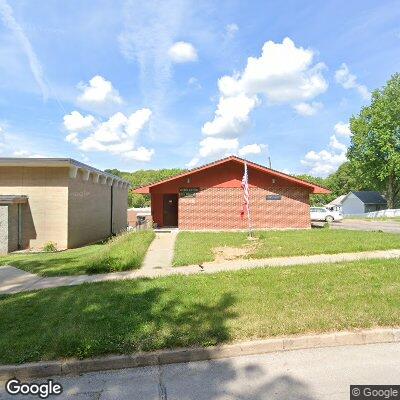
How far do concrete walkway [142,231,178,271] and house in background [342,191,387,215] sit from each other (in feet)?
192

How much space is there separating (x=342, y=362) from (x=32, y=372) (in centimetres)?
391

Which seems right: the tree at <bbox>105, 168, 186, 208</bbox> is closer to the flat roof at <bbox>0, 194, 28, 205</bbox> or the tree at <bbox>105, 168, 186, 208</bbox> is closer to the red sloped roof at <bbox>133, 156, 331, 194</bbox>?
the red sloped roof at <bbox>133, 156, 331, 194</bbox>

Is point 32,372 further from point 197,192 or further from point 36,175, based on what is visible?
point 197,192

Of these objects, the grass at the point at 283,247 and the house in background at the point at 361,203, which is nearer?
the grass at the point at 283,247

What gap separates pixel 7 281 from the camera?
407 inches

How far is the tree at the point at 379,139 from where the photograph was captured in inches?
2014

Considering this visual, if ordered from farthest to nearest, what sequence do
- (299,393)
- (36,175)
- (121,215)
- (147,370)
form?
(121,215)
(36,175)
(147,370)
(299,393)

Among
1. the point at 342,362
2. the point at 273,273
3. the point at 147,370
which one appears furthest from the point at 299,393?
the point at 273,273

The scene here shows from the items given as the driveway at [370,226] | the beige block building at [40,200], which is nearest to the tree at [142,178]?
the driveway at [370,226]

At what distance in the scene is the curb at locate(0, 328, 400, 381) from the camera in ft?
15.7

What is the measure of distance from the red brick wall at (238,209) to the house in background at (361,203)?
49723 millimetres

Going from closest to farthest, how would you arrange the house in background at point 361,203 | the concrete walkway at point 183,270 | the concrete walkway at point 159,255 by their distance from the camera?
1. the concrete walkway at point 183,270
2. the concrete walkway at point 159,255
3. the house in background at point 361,203

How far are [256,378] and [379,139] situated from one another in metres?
54.2

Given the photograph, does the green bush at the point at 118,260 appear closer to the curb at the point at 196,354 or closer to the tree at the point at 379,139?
the curb at the point at 196,354
